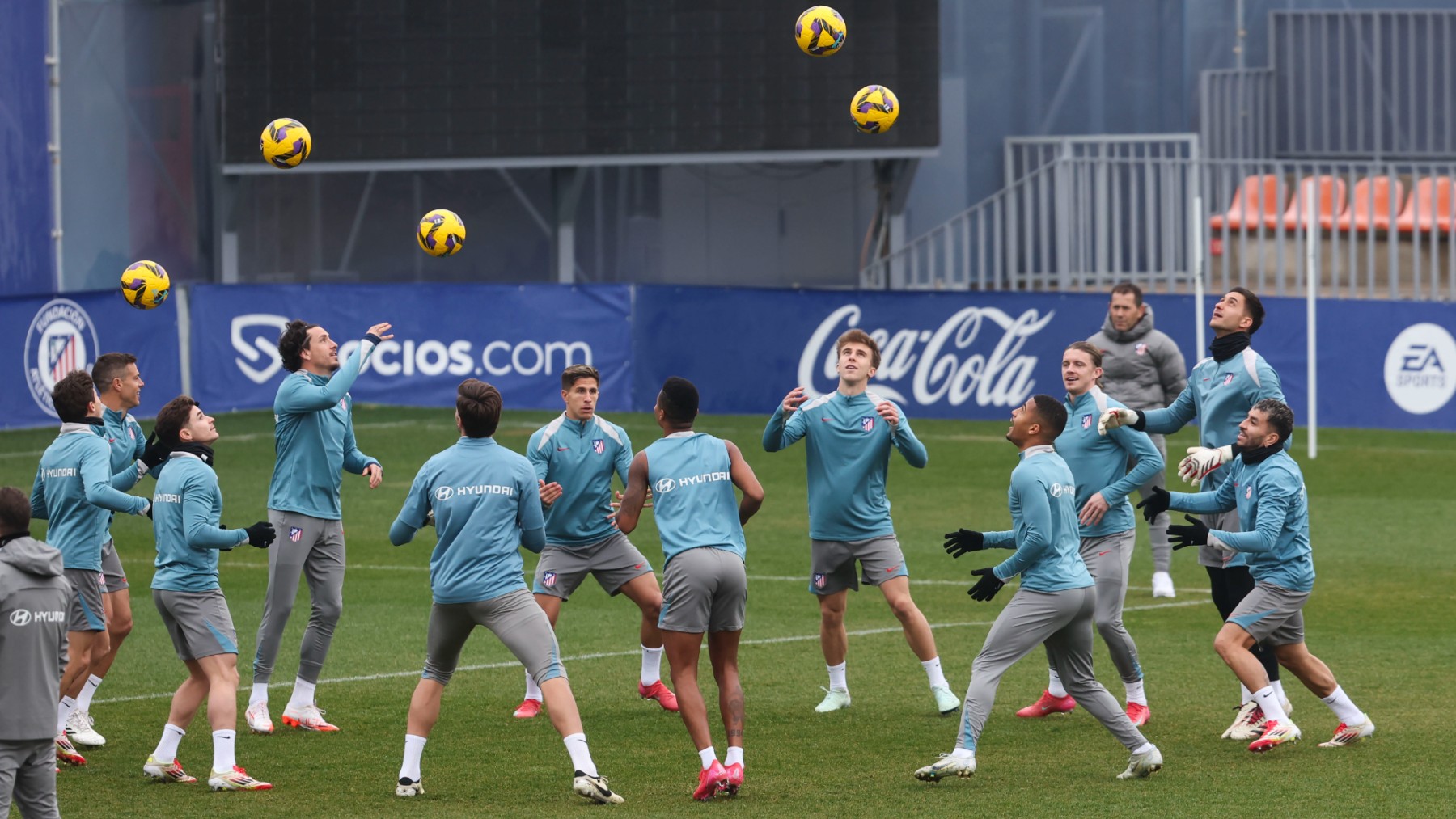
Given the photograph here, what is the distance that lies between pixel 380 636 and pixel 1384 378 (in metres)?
16.5

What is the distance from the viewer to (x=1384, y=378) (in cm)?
2491

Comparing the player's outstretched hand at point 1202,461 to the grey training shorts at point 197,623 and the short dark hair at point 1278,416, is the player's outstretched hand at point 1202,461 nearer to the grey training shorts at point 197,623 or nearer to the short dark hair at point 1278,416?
the short dark hair at point 1278,416

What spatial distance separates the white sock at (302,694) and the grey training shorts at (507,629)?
1829 mm

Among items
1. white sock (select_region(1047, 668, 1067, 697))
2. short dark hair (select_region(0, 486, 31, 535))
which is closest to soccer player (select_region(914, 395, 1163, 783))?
white sock (select_region(1047, 668, 1067, 697))

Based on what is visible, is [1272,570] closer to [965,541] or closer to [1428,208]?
[965,541]

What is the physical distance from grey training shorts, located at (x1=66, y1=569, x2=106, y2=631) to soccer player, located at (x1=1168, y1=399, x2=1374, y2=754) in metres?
5.60

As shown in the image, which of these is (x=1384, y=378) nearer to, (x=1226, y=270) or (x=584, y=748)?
(x=1226, y=270)

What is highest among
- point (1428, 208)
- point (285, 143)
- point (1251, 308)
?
point (1428, 208)

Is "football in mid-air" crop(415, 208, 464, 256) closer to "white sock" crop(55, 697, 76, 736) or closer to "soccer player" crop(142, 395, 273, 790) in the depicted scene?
"soccer player" crop(142, 395, 273, 790)

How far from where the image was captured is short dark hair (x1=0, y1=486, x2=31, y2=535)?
23.8 ft

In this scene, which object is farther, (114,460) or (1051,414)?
(114,460)

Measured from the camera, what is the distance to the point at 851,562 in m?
10.7

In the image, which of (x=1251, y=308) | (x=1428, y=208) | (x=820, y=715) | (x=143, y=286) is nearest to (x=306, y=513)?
(x=143, y=286)

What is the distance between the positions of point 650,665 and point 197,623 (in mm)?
2978
